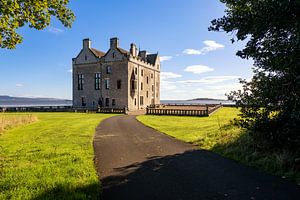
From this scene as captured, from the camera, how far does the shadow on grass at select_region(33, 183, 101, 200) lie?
5.73 meters

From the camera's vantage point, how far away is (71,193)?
5.98 meters

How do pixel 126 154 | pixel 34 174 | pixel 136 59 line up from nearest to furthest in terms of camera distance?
1. pixel 34 174
2. pixel 126 154
3. pixel 136 59

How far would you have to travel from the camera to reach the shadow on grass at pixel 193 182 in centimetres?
604

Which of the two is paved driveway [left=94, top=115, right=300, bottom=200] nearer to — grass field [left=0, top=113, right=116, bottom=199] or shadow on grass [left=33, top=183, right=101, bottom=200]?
shadow on grass [left=33, top=183, right=101, bottom=200]

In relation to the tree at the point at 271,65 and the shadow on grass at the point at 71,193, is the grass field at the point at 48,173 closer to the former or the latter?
the shadow on grass at the point at 71,193

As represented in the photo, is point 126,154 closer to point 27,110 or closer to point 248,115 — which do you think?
point 248,115

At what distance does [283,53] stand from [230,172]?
13.7 ft

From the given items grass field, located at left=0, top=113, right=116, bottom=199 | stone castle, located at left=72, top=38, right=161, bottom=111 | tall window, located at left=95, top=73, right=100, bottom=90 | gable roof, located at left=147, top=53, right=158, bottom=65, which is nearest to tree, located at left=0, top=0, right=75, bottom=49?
grass field, located at left=0, top=113, right=116, bottom=199

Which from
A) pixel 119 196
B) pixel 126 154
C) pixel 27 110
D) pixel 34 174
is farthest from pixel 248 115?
pixel 27 110

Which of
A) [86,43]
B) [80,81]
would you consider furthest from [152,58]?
[80,81]

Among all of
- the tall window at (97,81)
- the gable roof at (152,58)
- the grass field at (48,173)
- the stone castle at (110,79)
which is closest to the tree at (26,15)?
the grass field at (48,173)

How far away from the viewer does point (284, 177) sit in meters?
7.37

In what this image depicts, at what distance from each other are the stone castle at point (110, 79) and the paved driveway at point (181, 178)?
129 ft

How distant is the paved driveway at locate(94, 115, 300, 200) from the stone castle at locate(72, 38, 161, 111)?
129 ft
